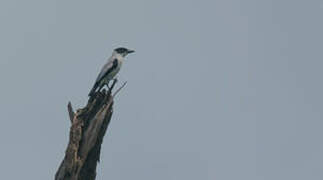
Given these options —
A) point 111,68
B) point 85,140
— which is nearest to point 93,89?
point 111,68

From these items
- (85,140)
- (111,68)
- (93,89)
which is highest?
(111,68)

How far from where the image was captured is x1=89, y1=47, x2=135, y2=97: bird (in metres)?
25.1

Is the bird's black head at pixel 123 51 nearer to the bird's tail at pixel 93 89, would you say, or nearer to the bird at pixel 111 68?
the bird at pixel 111 68

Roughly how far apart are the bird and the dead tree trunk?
1.96 meters

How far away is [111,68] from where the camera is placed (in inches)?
1037

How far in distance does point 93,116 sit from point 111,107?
52cm

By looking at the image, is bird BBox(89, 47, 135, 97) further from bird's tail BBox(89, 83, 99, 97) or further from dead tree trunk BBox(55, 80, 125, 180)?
dead tree trunk BBox(55, 80, 125, 180)

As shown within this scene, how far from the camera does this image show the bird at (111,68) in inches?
988

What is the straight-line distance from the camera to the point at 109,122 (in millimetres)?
21844

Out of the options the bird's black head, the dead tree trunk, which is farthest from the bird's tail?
the bird's black head

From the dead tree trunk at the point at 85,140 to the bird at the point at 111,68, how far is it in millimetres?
1963

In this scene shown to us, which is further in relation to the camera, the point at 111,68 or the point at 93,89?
the point at 111,68

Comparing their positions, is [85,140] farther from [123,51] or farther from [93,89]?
[123,51]

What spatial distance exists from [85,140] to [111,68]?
5.17 metres
